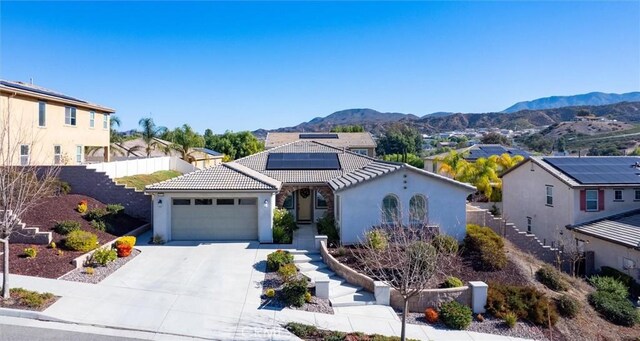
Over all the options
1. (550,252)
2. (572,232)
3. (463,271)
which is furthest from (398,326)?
(572,232)

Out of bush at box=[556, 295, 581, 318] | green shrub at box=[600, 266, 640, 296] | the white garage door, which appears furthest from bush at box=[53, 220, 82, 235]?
green shrub at box=[600, 266, 640, 296]

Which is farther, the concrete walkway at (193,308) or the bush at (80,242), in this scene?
the bush at (80,242)

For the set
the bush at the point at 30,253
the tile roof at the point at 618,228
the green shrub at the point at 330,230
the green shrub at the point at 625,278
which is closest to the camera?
the bush at the point at 30,253

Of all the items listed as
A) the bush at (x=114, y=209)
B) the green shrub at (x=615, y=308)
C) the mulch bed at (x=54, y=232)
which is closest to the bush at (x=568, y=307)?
the green shrub at (x=615, y=308)

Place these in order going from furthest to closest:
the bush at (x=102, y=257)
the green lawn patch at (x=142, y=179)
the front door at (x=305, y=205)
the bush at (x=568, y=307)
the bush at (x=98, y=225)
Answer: the green lawn patch at (x=142, y=179), the front door at (x=305, y=205), the bush at (x=98, y=225), the bush at (x=102, y=257), the bush at (x=568, y=307)

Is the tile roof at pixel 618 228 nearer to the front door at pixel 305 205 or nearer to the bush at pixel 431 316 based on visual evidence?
the bush at pixel 431 316

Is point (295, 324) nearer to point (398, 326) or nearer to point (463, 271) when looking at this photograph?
point (398, 326)

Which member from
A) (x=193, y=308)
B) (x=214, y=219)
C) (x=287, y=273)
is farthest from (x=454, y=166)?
(x=193, y=308)
